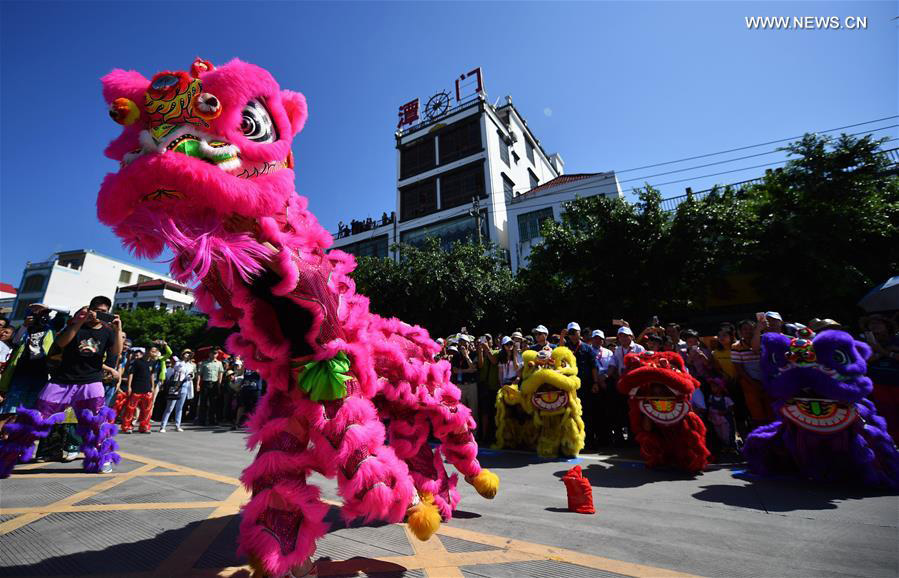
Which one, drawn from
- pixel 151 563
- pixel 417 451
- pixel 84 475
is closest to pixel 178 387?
pixel 84 475

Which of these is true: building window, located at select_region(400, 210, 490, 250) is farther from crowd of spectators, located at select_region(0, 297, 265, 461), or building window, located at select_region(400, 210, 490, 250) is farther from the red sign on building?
crowd of spectators, located at select_region(0, 297, 265, 461)

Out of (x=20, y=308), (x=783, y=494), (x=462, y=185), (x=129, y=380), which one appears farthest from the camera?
(x=20, y=308)

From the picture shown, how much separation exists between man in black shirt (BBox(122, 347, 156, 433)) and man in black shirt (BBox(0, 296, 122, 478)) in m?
3.99

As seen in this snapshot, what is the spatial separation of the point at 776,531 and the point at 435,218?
20.6 m

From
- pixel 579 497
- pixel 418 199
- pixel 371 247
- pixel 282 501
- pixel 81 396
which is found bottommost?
pixel 579 497

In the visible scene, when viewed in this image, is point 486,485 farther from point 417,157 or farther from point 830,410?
point 417,157

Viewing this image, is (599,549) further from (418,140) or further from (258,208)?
(418,140)

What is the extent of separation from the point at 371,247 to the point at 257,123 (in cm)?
2357

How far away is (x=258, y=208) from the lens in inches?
63.9

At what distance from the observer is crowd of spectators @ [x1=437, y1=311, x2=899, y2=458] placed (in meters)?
4.76

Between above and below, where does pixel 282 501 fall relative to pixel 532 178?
below

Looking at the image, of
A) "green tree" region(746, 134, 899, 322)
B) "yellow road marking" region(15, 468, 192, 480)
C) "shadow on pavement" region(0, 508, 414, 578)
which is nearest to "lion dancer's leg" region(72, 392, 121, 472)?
"yellow road marking" region(15, 468, 192, 480)

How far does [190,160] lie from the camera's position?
1481mm

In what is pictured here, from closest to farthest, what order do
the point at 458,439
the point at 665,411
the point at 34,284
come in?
the point at 458,439
the point at 665,411
the point at 34,284
